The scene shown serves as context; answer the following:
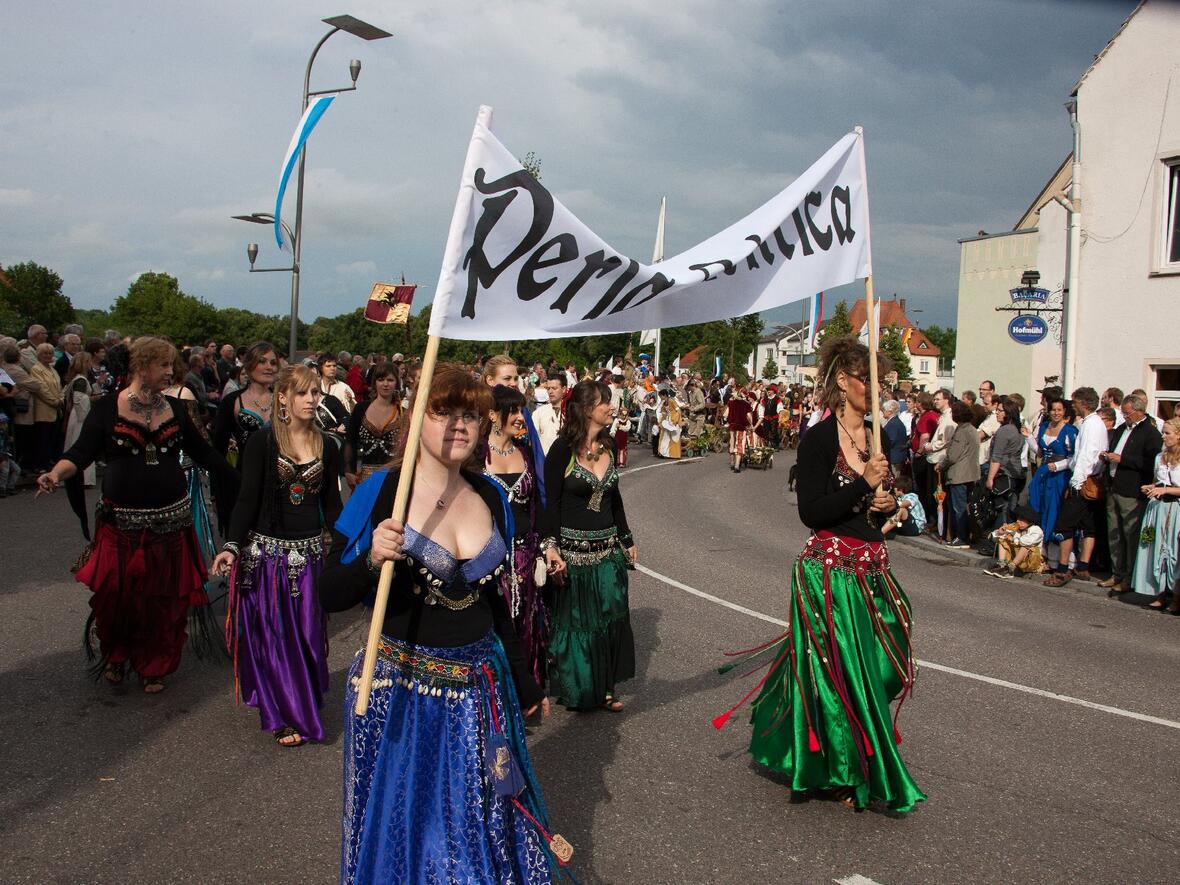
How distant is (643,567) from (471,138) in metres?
7.94

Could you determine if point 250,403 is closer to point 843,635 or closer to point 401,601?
point 401,601

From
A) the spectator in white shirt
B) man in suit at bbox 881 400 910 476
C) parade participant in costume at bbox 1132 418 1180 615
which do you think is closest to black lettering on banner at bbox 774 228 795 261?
parade participant in costume at bbox 1132 418 1180 615

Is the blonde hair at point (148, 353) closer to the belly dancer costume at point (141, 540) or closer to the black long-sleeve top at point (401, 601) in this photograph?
the belly dancer costume at point (141, 540)

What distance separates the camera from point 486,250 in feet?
10.9

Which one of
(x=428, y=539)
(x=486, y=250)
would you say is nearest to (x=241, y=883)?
(x=428, y=539)

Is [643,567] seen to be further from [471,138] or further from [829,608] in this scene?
[471,138]

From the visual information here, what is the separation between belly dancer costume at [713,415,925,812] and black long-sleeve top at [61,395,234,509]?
360 centimetres

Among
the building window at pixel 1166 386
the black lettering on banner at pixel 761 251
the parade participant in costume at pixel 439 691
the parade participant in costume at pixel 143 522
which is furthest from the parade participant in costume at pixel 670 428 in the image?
the parade participant in costume at pixel 439 691

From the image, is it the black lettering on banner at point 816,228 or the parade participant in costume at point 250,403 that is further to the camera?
the parade participant in costume at point 250,403

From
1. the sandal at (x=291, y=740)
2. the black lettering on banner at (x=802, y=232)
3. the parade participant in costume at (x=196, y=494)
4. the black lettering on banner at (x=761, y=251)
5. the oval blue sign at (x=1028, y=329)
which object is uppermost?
the oval blue sign at (x=1028, y=329)

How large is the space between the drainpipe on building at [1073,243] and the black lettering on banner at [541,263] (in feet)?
51.6

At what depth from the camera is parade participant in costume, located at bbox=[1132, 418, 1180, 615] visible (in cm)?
966

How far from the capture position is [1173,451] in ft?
31.7

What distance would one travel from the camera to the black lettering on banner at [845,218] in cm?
486
